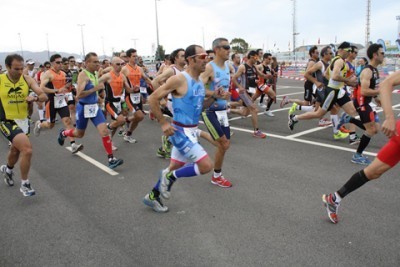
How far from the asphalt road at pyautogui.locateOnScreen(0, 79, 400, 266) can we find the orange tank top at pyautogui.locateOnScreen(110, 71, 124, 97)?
1924mm

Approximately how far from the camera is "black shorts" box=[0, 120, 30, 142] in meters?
4.79

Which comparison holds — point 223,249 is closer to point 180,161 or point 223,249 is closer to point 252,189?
point 180,161

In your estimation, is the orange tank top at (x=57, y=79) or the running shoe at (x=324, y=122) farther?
the running shoe at (x=324, y=122)

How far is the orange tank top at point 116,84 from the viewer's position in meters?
7.73

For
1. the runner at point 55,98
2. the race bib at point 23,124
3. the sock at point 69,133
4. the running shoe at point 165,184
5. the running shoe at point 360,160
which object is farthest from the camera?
the runner at point 55,98

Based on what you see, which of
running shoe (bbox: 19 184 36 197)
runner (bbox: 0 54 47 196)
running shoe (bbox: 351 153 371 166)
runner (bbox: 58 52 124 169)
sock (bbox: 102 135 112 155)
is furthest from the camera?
runner (bbox: 58 52 124 169)

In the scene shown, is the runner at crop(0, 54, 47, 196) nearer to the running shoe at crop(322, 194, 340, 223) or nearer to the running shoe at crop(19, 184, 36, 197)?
the running shoe at crop(19, 184, 36, 197)

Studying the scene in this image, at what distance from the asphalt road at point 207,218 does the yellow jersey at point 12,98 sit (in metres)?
1.18

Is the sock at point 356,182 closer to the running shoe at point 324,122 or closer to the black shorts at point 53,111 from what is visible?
the running shoe at point 324,122

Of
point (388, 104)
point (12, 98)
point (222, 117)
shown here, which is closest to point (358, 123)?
point (222, 117)

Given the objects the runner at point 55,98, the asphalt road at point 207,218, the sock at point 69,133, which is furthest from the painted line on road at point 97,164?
the runner at point 55,98

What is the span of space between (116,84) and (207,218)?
4744 mm

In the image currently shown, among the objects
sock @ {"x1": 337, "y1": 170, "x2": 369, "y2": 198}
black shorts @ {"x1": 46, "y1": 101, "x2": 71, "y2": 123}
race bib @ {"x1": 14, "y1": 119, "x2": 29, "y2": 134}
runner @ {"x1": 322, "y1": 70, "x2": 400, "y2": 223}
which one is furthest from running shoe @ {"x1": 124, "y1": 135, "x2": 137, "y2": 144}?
sock @ {"x1": 337, "y1": 170, "x2": 369, "y2": 198}

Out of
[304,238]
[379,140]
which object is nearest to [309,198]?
[304,238]
